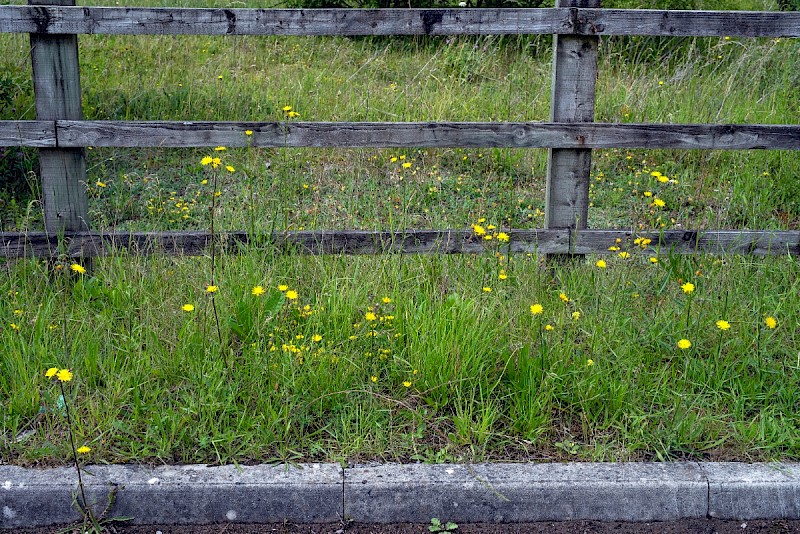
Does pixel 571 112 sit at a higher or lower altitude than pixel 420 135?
higher

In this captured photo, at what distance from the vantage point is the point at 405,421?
3.40 metres

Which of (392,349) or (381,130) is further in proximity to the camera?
(381,130)

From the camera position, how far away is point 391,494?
120 inches

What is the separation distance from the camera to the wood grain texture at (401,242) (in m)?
4.32

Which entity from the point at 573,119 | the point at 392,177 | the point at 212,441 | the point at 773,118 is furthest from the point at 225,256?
the point at 773,118

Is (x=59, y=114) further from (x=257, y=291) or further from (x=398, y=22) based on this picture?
(x=398, y=22)

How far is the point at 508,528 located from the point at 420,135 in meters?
2.13

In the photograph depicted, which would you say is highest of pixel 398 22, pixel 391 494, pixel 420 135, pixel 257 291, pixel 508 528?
pixel 398 22

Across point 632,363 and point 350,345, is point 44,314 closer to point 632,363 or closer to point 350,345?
point 350,345

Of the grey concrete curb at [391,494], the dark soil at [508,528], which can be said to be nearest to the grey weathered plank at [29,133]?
the grey concrete curb at [391,494]

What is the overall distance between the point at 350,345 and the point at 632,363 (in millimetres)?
1235

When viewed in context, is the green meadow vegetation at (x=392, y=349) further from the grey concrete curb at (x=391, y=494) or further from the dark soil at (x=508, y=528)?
the dark soil at (x=508, y=528)

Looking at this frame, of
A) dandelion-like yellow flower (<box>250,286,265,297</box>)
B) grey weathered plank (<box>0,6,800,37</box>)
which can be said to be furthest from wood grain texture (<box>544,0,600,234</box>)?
dandelion-like yellow flower (<box>250,286,265,297</box>)

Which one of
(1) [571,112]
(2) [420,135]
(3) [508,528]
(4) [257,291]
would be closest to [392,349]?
(4) [257,291]
